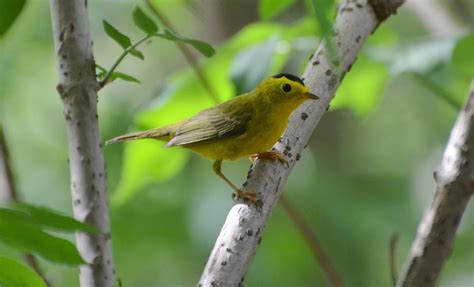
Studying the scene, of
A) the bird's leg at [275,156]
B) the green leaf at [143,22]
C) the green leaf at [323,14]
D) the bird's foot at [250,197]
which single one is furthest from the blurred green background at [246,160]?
the green leaf at [323,14]

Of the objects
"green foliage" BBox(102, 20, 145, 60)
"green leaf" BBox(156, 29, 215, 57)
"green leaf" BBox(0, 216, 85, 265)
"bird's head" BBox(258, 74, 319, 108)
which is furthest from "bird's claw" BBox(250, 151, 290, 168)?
"green leaf" BBox(0, 216, 85, 265)

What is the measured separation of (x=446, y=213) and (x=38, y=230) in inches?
56.9

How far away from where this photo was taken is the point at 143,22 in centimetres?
154

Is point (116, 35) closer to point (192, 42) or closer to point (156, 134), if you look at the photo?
point (192, 42)

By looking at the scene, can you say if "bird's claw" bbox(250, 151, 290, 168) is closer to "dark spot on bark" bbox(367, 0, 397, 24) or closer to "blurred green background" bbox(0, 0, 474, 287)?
"blurred green background" bbox(0, 0, 474, 287)

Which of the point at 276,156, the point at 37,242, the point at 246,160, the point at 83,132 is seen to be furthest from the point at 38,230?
the point at 246,160

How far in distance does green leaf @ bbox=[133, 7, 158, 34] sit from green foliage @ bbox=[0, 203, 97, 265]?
0.62 m

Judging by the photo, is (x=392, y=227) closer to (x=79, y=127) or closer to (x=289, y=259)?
(x=289, y=259)

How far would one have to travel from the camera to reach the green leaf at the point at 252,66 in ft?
8.34

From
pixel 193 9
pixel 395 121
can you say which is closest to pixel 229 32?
pixel 395 121

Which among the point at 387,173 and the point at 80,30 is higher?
the point at 387,173

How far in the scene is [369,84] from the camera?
3.09 m

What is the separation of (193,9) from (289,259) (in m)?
4.25

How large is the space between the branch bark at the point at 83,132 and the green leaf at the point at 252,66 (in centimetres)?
108
